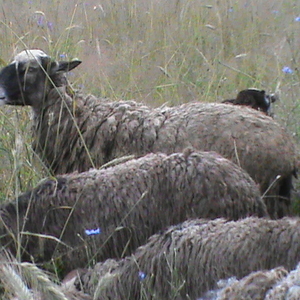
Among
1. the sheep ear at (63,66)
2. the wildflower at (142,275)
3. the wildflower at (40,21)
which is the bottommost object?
the wildflower at (142,275)

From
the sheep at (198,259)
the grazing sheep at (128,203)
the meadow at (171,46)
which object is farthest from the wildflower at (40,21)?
the sheep at (198,259)

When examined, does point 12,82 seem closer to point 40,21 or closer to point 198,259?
A: point 198,259

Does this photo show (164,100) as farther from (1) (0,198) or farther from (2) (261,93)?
(1) (0,198)

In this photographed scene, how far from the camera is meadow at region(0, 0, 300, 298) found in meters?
6.57

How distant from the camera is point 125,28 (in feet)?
26.6

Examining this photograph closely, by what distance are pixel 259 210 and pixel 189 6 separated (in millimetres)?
4634

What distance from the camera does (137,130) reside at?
5.23 m

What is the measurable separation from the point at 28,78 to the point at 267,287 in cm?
316

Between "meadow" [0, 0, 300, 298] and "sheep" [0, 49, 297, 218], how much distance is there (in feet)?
0.99

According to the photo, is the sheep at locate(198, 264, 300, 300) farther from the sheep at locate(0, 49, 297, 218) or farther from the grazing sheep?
the sheep at locate(0, 49, 297, 218)

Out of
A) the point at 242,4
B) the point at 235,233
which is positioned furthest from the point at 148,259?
the point at 242,4

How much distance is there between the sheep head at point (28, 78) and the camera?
17.1 ft

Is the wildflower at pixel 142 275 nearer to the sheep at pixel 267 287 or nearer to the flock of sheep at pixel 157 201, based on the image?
the flock of sheep at pixel 157 201

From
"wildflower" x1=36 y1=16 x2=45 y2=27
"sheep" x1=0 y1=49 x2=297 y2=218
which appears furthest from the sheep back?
"wildflower" x1=36 y1=16 x2=45 y2=27
